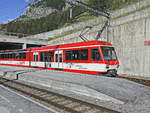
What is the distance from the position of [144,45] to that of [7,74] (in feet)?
45.9

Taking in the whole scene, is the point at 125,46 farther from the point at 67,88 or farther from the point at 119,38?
the point at 67,88

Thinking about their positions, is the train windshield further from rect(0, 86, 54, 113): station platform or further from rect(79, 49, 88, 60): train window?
rect(0, 86, 54, 113): station platform

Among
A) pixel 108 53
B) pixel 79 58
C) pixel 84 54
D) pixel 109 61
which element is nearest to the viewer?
pixel 109 61

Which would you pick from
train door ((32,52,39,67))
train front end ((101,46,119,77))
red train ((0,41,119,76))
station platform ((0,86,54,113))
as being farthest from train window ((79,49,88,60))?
train door ((32,52,39,67))

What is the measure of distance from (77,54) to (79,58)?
526mm

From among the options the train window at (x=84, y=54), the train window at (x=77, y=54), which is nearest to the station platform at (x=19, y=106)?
the train window at (x=84, y=54)

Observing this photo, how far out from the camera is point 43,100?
704 cm

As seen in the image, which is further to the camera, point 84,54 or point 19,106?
point 84,54

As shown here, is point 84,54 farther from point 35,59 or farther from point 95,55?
point 35,59

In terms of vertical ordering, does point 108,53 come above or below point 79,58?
above

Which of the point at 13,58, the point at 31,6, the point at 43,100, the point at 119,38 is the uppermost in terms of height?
the point at 31,6

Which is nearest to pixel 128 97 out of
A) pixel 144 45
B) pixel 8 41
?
pixel 144 45

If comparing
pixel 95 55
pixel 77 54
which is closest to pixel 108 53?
pixel 95 55

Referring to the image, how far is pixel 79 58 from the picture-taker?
14102mm
